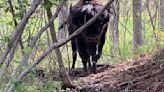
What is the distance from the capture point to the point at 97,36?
24.9 ft

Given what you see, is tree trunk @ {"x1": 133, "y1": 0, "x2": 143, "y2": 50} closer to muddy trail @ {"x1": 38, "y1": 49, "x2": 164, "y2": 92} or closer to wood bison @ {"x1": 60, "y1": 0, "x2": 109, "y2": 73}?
wood bison @ {"x1": 60, "y1": 0, "x2": 109, "y2": 73}

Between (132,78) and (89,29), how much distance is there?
1842mm

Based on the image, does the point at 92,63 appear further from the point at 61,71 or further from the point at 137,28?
the point at 137,28

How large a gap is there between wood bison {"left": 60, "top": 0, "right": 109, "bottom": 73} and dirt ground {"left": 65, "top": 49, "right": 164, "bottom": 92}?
0.70 meters

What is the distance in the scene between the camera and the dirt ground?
5.51 meters

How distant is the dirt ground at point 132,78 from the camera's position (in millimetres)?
5509

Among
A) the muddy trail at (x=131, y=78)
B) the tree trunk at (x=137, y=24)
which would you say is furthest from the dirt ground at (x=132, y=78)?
the tree trunk at (x=137, y=24)

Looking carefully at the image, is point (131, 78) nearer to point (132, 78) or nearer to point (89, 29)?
point (132, 78)

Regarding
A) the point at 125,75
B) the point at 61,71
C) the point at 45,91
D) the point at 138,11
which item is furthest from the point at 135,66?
the point at 138,11

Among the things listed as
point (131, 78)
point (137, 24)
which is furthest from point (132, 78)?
point (137, 24)

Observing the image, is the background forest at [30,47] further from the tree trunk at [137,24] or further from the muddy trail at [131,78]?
the muddy trail at [131,78]

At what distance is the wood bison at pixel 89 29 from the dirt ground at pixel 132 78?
703 millimetres

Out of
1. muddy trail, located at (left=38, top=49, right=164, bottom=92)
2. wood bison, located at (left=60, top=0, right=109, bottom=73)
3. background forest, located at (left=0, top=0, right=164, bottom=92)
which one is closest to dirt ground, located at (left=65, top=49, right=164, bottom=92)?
muddy trail, located at (left=38, top=49, right=164, bottom=92)

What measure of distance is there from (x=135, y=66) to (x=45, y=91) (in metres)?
2.19
